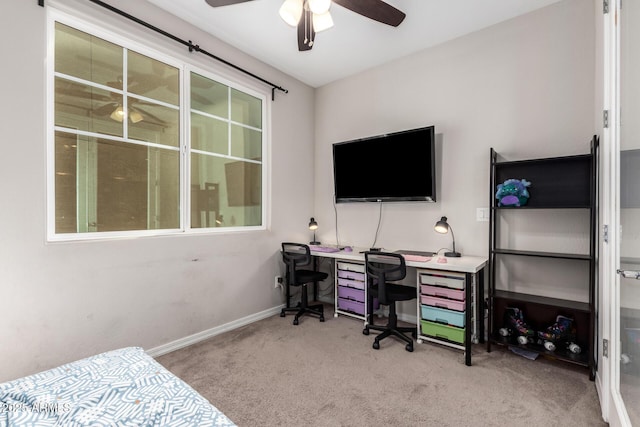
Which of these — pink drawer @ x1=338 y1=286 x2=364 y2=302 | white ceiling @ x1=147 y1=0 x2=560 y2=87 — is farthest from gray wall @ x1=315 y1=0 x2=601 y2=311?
pink drawer @ x1=338 y1=286 x2=364 y2=302

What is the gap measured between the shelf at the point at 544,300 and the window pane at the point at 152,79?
129 inches

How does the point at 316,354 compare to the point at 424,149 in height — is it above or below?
below

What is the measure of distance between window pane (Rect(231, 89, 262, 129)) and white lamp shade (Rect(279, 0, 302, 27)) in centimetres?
143

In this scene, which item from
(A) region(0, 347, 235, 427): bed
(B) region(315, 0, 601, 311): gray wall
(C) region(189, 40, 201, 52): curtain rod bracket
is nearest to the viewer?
(A) region(0, 347, 235, 427): bed

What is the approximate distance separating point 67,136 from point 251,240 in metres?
1.75

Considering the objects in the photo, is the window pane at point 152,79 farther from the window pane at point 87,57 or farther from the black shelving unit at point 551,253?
the black shelving unit at point 551,253

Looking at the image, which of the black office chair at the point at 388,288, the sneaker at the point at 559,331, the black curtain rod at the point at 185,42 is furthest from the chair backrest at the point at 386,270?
the black curtain rod at the point at 185,42

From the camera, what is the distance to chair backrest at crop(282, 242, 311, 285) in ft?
10.3

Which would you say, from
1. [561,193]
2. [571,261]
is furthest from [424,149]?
[571,261]

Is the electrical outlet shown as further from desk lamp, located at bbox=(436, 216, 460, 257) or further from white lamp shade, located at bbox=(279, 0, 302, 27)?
white lamp shade, located at bbox=(279, 0, 302, 27)

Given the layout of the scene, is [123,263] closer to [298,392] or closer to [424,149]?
[298,392]

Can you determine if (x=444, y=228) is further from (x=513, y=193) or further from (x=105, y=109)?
(x=105, y=109)

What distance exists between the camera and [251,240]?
128 inches

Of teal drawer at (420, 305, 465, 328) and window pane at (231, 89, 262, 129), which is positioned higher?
window pane at (231, 89, 262, 129)
